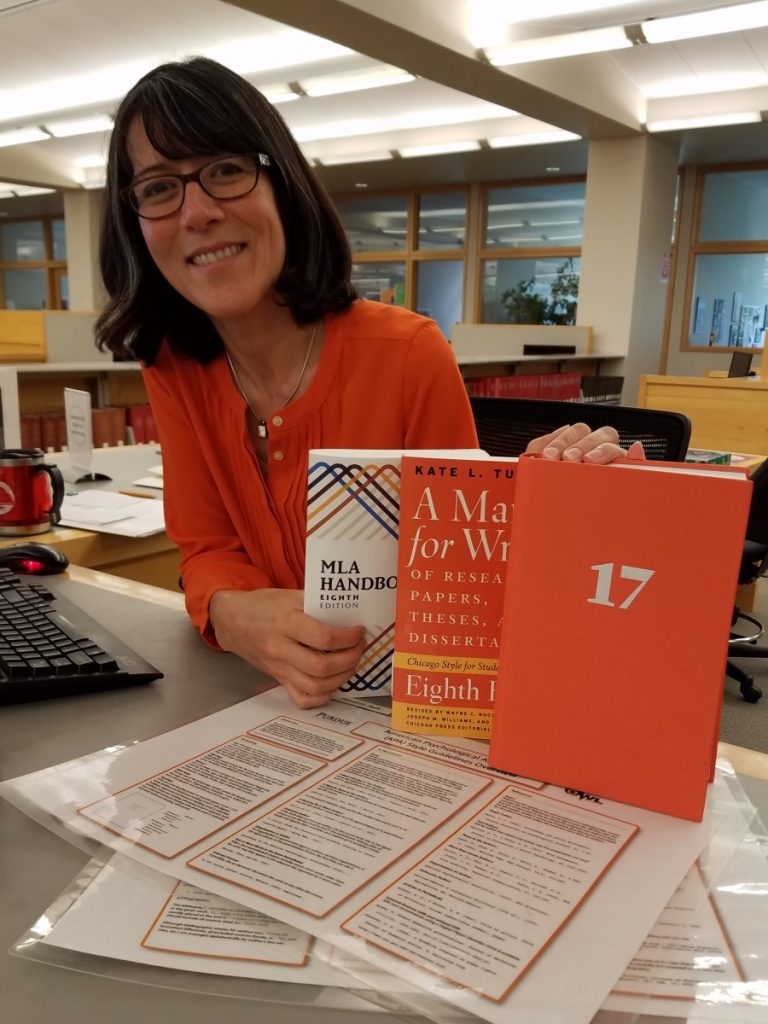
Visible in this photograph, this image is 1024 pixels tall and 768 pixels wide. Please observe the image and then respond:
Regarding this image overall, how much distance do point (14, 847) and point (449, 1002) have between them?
13.0 inches

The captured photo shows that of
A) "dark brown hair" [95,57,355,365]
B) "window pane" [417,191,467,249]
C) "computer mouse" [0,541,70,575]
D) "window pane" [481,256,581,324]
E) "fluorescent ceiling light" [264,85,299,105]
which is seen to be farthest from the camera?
"window pane" [417,191,467,249]

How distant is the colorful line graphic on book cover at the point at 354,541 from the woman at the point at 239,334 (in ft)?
0.67

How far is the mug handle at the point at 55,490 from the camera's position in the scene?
152 centimetres

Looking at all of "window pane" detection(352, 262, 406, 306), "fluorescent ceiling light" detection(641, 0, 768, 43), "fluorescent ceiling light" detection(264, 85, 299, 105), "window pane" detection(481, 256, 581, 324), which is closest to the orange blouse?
"fluorescent ceiling light" detection(641, 0, 768, 43)

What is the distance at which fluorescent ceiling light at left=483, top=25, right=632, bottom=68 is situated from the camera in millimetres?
4211

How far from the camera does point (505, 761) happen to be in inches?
25.8

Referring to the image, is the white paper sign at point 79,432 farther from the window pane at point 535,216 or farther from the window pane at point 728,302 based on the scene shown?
the window pane at point 535,216

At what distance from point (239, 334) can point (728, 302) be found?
27.4ft

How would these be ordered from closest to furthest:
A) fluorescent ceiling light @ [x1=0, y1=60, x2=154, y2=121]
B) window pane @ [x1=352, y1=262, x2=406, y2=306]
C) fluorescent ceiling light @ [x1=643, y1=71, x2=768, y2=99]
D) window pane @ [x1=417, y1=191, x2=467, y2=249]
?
1. fluorescent ceiling light @ [x1=643, y1=71, x2=768, y2=99]
2. fluorescent ceiling light @ [x1=0, y1=60, x2=154, y2=121]
3. window pane @ [x1=417, y1=191, x2=467, y2=249]
4. window pane @ [x1=352, y1=262, x2=406, y2=306]

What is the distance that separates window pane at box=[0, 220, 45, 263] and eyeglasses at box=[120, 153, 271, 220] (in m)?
13.8

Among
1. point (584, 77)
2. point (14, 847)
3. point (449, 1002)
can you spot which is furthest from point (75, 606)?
point (584, 77)

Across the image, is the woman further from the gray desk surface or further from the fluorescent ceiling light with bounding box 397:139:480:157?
the fluorescent ceiling light with bounding box 397:139:480:157

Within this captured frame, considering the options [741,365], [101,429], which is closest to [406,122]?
[741,365]

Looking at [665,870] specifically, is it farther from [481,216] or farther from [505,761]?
[481,216]
